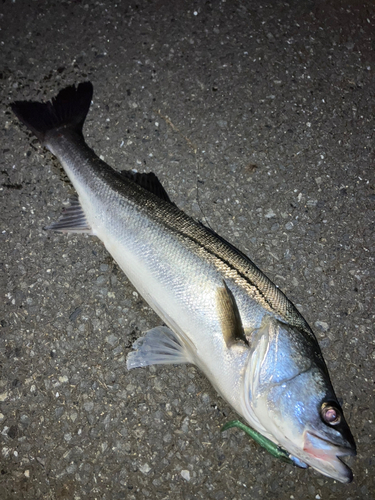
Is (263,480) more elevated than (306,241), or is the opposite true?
(306,241)

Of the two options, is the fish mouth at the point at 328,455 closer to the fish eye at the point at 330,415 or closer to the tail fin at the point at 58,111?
the fish eye at the point at 330,415

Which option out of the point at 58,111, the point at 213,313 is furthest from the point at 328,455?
the point at 58,111

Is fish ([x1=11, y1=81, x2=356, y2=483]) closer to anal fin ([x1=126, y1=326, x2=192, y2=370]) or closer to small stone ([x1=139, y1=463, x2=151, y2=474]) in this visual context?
anal fin ([x1=126, y1=326, x2=192, y2=370])

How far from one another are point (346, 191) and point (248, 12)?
1938 mm

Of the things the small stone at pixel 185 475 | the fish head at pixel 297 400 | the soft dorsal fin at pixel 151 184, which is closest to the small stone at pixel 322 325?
the fish head at pixel 297 400

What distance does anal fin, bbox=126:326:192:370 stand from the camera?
2.74 m

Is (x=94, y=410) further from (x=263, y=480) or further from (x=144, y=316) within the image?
(x=263, y=480)

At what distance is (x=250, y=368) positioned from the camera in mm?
2379

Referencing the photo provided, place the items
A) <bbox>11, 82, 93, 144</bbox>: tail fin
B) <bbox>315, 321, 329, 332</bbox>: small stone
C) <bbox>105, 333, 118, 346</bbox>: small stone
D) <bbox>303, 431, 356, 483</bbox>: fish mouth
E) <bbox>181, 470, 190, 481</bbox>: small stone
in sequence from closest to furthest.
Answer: <bbox>303, 431, 356, 483</bbox>: fish mouth < <bbox>181, 470, 190, 481</bbox>: small stone < <bbox>105, 333, 118, 346</bbox>: small stone < <bbox>315, 321, 329, 332</bbox>: small stone < <bbox>11, 82, 93, 144</bbox>: tail fin

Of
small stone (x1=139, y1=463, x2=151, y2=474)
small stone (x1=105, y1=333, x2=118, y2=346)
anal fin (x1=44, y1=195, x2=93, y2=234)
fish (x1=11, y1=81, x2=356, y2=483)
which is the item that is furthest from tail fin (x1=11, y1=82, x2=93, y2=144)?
small stone (x1=139, y1=463, x2=151, y2=474)

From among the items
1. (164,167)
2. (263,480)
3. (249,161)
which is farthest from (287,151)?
(263,480)

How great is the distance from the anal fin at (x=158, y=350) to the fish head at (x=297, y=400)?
0.58 m

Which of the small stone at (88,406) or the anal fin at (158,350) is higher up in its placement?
the anal fin at (158,350)

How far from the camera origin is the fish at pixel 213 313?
224 cm
